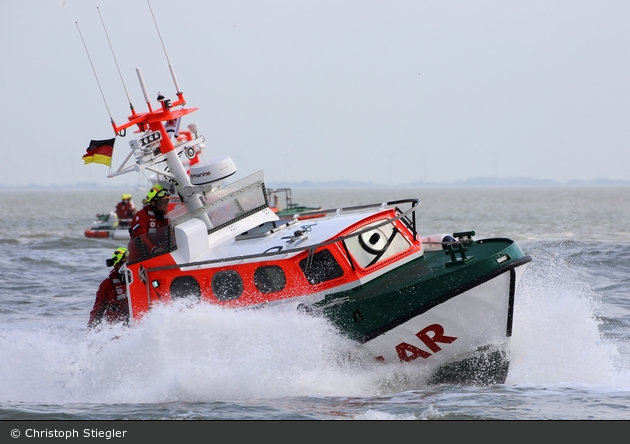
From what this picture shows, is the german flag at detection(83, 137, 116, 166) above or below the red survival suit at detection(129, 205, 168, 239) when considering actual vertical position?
above

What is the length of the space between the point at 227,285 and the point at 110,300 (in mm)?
1801

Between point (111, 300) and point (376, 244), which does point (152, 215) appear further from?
point (376, 244)

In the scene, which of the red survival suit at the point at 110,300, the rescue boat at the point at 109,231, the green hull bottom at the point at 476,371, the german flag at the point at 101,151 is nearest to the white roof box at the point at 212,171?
the german flag at the point at 101,151

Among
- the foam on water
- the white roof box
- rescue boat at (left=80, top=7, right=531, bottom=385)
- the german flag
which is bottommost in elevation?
the foam on water

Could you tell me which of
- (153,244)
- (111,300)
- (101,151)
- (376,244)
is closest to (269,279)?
(376,244)

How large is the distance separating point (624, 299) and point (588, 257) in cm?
552

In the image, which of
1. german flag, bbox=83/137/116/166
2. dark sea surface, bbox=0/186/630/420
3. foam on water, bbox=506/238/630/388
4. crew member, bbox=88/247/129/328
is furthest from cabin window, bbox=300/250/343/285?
german flag, bbox=83/137/116/166

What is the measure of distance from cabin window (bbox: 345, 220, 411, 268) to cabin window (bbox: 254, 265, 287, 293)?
800 millimetres

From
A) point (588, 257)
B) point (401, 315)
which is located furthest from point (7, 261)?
point (401, 315)

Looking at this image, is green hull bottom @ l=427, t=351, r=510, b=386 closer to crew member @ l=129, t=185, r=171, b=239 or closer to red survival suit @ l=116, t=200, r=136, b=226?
crew member @ l=129, t=185, r=171, b=239

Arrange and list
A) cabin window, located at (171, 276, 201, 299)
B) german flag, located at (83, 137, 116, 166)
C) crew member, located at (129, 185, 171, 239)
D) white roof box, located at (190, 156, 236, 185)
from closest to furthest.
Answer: cabin window, located at (171, 276, 201, 299) < crew member, located at (129, 185, 171, 239) < german flag, located at (83, 137, 116, 166) < white roof box, located at (190, 156, 236, 185)

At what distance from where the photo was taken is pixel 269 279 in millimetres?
8859

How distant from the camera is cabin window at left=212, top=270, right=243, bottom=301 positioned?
8.95 metres

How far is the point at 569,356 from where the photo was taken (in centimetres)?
962
